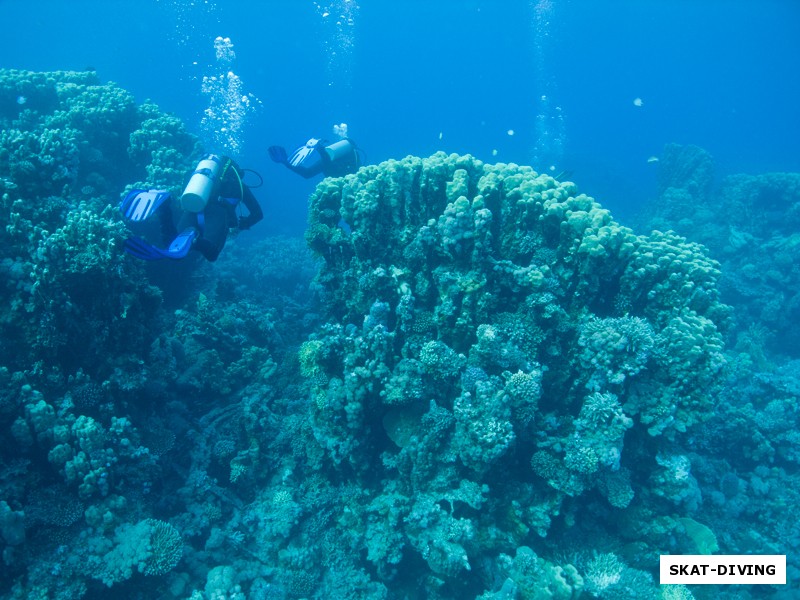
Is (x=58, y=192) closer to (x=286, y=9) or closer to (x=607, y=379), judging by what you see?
(x=607, y=379)

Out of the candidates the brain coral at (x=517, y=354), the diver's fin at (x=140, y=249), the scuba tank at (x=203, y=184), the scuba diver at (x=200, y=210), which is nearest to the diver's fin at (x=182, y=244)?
the scuba diver at (x=200, y=210)

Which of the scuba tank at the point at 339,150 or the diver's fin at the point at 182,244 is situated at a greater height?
the scuba tank at the point at 339,150

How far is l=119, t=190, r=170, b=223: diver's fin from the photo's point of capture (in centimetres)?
597

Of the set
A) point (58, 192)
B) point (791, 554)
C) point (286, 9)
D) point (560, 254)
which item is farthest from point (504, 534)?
point (286, 9)

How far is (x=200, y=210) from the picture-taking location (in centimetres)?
661

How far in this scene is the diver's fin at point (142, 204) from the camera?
5.97 meters


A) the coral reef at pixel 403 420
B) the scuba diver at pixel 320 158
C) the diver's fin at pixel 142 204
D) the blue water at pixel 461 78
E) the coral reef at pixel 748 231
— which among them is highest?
the blue water at pixel 461 78

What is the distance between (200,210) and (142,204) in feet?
2.60

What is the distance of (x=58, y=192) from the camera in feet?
27.8

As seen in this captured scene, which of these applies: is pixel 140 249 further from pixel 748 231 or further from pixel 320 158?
pixel 748 231

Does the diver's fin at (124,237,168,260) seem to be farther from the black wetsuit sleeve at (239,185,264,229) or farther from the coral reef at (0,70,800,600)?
the black wetsuit sleeve at (239,185,264,229)

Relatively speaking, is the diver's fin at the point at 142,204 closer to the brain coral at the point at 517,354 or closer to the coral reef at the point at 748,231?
the brain coral at the point at 517,354

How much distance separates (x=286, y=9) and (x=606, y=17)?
7847 cm

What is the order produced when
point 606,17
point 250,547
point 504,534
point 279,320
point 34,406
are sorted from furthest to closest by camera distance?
point 606,17 < point 279,320 < point 250,547 < point 504,534 < point 34,406
